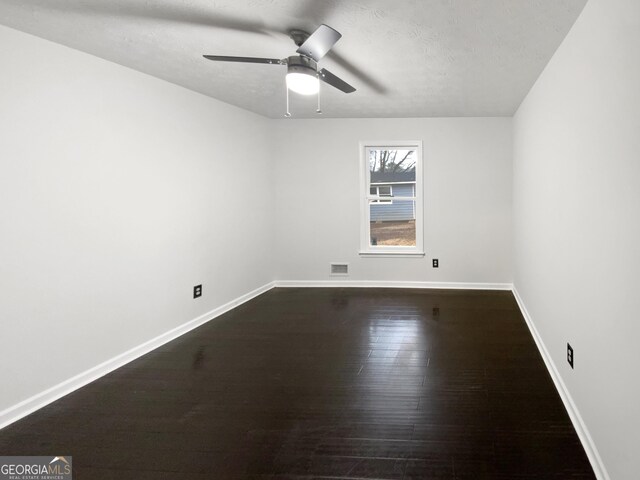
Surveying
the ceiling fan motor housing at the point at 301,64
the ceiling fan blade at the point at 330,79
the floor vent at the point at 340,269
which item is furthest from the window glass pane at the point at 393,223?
the ceiling fan motor housing at the point at 301,64

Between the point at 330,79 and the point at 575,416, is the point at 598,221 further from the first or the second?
the point at 330,79

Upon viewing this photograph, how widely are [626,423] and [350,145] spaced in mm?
4389

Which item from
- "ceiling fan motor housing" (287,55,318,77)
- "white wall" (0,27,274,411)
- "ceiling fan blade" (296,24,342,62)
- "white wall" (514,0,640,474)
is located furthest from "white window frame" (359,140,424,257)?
"ceiling fan blade" (296,24,342,62)

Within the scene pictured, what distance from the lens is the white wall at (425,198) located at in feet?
16.5

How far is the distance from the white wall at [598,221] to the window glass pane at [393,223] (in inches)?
99.6

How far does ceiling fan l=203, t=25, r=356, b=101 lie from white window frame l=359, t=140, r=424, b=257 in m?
2.67

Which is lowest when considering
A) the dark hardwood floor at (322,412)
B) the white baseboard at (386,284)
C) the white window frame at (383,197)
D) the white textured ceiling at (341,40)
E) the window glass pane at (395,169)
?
the dark hardwood floor at (322,412)

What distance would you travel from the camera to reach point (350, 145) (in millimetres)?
5219

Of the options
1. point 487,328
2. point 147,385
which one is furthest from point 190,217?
point 487,328

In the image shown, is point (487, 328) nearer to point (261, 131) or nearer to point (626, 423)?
point (626, 423)

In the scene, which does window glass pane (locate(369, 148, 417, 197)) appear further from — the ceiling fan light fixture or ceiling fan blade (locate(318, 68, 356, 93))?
the ceiling fan light fixture

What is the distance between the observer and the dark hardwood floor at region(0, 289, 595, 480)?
174 cm

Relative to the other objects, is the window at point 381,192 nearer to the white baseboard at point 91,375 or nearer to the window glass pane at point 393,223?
the window glass pane at point 393,223

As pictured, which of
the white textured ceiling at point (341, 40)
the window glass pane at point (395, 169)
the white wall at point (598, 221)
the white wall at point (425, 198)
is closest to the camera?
the white wall at point (598, 221)
